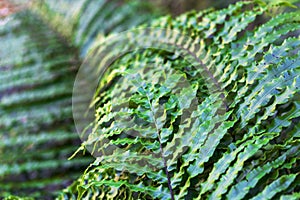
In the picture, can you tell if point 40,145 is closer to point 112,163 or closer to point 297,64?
point 112,163

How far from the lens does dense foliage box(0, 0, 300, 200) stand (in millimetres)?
687

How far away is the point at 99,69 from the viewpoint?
4.52ft

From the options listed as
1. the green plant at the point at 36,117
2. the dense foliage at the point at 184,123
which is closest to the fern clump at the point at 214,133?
the dense foliage at the point at 184,123

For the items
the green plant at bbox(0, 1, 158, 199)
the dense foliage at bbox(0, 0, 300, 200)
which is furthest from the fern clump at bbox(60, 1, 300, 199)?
the green plant at bbox(0, 1, 158, 199)

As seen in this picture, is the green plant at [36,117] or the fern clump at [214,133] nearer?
the fern clump at [214,133]

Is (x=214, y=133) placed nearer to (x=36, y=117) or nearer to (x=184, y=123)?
(x=184, y=123)

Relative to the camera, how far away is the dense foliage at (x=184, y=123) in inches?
→ 27.0

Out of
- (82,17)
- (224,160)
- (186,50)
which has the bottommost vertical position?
(224,160)

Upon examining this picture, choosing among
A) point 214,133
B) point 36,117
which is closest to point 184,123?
point 214,133

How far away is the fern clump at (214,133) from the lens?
663 mm

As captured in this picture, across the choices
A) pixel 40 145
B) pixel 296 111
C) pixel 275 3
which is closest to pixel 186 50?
pixel 275 3

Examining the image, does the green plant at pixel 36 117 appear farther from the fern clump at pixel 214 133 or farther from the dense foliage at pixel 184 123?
the fern clump at pixel 214 133

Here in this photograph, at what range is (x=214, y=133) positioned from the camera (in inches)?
27.8

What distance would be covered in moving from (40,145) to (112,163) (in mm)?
726
